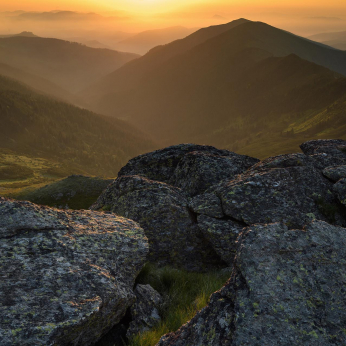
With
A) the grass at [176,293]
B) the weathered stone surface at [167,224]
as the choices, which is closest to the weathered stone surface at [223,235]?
the grass at [176,293]

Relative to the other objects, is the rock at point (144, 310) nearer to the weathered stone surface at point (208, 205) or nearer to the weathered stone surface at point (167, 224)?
the weathered stone surface at point (167, 224)

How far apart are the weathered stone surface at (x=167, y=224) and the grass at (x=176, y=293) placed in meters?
1.92

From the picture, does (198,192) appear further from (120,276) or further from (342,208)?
(120,276)

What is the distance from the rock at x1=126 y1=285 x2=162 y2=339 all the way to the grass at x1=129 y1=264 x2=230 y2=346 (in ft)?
0.76

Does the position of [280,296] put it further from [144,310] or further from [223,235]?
[223,235]

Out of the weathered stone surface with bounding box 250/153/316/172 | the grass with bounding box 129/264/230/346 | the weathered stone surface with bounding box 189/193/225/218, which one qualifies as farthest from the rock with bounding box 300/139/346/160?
the grass with bounding box 129/264/230/346

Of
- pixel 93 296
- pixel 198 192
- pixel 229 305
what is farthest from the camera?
pixel 198 192

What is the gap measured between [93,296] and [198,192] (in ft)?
36.7

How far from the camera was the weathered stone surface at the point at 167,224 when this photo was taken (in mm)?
14961

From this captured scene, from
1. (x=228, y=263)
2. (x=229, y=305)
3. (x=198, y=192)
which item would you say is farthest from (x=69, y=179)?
(x=229, y=305)

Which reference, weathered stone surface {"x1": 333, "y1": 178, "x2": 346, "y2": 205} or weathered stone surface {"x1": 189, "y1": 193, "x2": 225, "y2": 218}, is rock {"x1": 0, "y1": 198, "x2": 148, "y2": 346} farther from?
weathered stone surface {"x1": 333, "y1": 178, "x2": 346, "y2": 205}

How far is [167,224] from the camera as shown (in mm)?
15828

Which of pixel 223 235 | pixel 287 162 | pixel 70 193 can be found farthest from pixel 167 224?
pixel 70 193

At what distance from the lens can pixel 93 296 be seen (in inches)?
323
